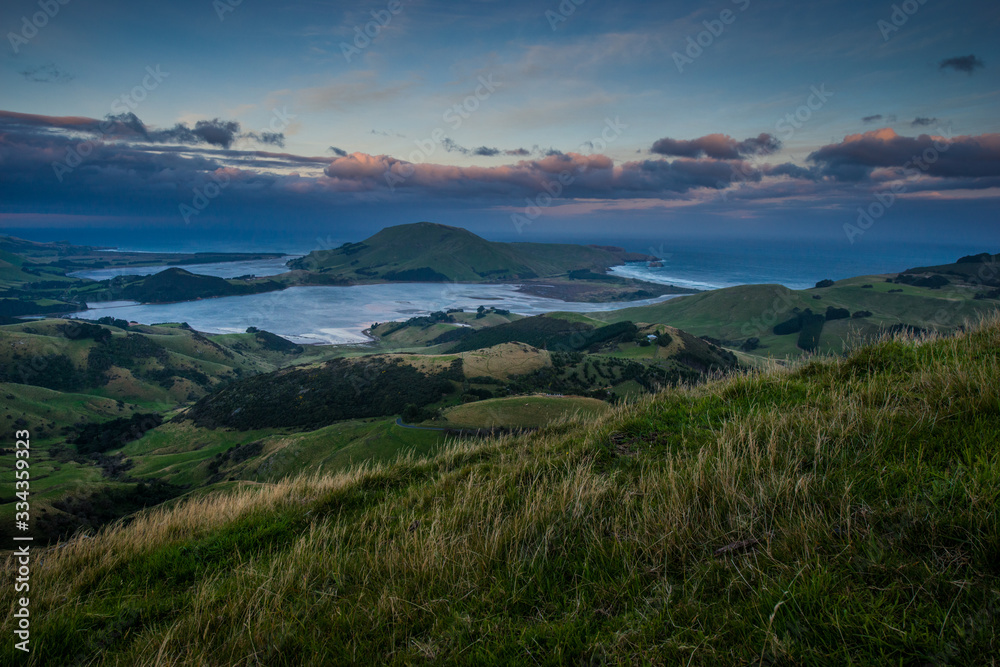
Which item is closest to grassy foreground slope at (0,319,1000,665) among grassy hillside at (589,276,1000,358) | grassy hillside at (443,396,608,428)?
grassy hillside at (443,396,608,428)

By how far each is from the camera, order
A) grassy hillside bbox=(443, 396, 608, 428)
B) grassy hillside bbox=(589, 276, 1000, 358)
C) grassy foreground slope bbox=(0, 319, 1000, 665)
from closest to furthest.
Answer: grassy foreground slope bbox=(0, 319, 1000, 665) → grassy hillside bbox=(443, 396, 608, 428) → grassy hillside bbox=(589, 276, 1000, 358)

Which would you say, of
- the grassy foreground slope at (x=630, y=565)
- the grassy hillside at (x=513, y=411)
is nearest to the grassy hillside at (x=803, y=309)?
the grassy hillside at (x=513, y=411)

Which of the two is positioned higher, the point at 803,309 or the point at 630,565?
the point at 630,565

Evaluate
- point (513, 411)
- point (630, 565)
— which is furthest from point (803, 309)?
point (630, 565)

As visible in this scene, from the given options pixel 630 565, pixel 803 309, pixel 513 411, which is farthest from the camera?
pixel 803 309

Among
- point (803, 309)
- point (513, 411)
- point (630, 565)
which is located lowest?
point (513, 411)

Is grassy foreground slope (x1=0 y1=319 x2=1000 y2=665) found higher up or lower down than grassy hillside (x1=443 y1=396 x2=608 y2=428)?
higher up

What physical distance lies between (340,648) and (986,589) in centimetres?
350

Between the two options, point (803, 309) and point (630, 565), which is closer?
point (630, 565)

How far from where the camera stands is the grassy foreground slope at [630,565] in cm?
237

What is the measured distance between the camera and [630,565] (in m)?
3.19

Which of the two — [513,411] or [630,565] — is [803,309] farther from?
[630,565]

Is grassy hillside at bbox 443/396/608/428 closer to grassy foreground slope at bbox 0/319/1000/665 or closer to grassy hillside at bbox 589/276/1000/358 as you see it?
grassy foreground slope at bbox 0/319/1000/665

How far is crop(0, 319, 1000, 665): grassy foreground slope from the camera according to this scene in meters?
2.37
